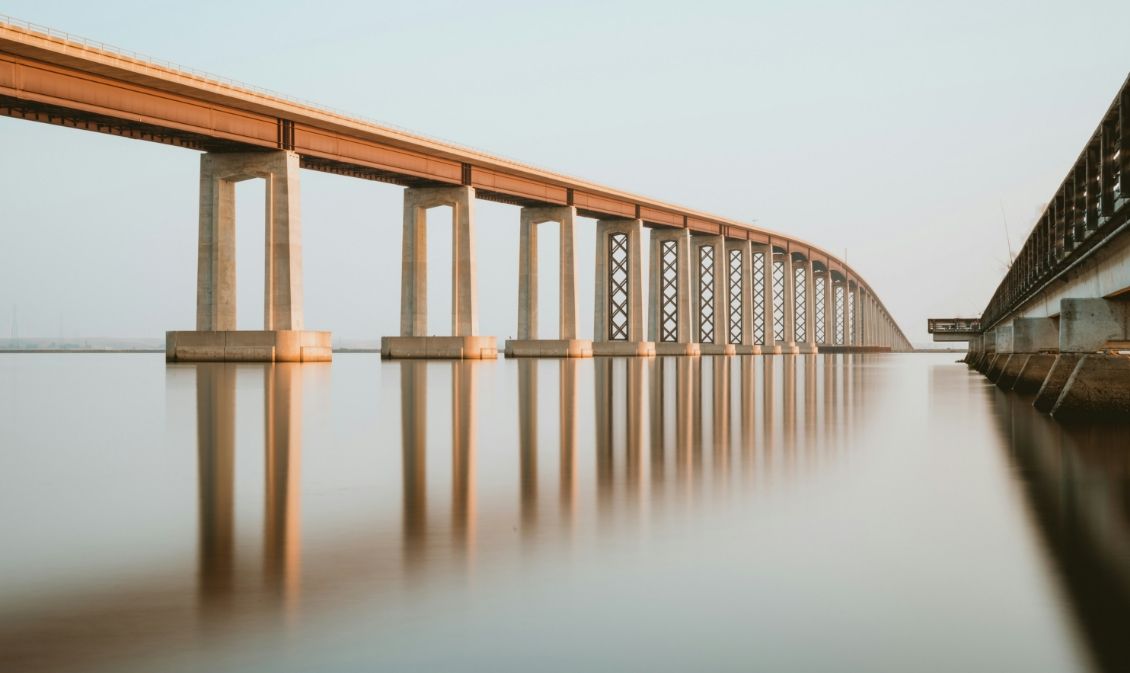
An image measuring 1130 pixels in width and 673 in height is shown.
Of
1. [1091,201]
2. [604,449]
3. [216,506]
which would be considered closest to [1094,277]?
[1091,201]

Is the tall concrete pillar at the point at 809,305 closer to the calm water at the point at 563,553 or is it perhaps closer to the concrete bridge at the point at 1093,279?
the concrete bridge at the point at 1093,279

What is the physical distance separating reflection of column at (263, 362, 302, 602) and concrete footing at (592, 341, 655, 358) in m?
75.8

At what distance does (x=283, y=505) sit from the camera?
7.93 metres

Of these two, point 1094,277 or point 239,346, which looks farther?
point 239,346

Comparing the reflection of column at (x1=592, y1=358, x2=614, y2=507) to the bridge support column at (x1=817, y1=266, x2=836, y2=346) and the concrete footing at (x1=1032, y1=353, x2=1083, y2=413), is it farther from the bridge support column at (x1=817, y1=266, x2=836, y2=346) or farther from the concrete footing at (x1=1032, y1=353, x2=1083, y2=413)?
the bridge support column at (x1=817, y1=266, x2=836, y2=346)

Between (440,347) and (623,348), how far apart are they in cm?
2401

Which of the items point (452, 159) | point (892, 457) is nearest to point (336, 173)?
point (452, 159)

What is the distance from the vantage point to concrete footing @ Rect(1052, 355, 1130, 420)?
16.5 meters

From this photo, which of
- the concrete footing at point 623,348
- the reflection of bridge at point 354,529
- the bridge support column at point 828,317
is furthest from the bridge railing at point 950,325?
the reflection of bridge at point 354,529

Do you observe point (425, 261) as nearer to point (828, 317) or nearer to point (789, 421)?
point (789, 421)

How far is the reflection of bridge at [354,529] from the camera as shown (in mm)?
4520

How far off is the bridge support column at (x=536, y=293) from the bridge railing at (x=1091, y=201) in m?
54.3

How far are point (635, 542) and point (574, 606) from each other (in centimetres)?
154

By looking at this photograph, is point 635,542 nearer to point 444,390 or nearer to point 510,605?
point 510,605
